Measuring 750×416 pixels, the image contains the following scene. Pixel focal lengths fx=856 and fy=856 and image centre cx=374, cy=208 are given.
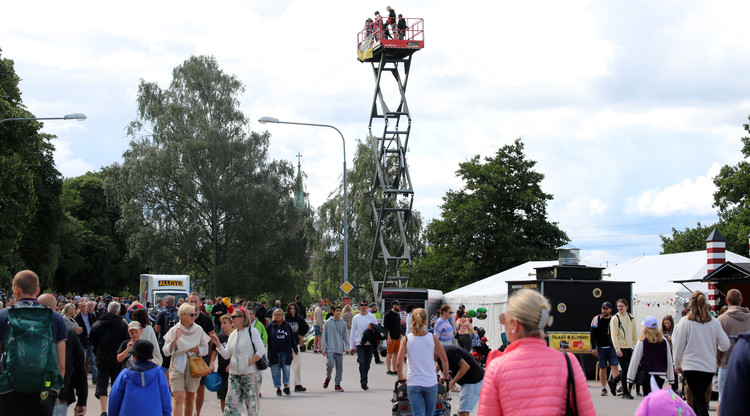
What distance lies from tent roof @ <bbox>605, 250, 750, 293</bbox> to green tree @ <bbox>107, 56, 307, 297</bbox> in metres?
30.2

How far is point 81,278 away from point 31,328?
6949 cm

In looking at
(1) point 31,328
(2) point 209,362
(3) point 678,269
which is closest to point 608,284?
(3) point 678,269

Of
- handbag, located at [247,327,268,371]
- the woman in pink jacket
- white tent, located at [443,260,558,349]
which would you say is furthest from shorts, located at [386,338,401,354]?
the woman in pink jacket

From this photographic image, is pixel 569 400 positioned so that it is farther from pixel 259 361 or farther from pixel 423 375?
pixel 259 361

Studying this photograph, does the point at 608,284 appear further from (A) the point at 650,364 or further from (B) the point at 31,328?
(B) the point at 31,328

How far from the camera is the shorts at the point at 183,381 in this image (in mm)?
11164

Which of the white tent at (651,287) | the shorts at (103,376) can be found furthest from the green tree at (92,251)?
the shorts at (103,376)

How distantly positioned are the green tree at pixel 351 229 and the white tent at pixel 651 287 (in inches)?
945

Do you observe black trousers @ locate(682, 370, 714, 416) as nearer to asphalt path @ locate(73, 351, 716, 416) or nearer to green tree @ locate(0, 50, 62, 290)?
asphalt path @ locate(73, 351, 716, 416)

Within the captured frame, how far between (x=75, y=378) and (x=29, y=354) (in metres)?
2.15

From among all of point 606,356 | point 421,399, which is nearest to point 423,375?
point 421,399

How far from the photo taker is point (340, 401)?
50.6 ft

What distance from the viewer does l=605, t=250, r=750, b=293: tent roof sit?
75.2 feet

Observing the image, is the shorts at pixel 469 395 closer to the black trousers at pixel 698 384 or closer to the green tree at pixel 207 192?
the black trousers at pixel 698 384
